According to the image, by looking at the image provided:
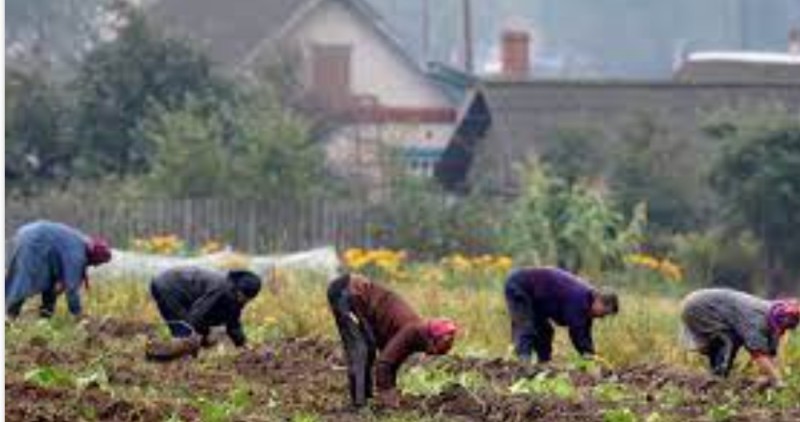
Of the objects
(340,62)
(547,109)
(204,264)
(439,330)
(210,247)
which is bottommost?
(210,247)

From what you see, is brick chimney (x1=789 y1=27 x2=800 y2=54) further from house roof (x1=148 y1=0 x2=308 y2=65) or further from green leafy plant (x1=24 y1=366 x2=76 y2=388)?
green leafy plant (x1=24 y1=366 x2=76 y2=388)

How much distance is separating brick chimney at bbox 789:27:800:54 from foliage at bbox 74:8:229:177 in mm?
15953

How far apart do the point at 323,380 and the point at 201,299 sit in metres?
1.56

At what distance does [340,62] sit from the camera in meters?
54.2

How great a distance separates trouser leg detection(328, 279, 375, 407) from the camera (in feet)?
42.0

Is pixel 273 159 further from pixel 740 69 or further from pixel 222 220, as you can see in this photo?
pixel 740 69

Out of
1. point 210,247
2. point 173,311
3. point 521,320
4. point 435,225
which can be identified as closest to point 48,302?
point 173,311

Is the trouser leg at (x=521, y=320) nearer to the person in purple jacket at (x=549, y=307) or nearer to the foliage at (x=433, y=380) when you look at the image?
the person in purple jacket at (x=549, y=307)

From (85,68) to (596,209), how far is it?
12.3 meters

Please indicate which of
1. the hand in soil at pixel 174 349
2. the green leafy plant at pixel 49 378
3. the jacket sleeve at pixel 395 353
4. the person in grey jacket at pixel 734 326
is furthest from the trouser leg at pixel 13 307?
the jacket sleeve at pixel 395 353

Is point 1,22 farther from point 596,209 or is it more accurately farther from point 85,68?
point 85,68

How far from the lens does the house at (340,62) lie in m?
48.8

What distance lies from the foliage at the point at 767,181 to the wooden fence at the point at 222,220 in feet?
19.5

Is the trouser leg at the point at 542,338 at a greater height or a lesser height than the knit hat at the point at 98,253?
lesser
